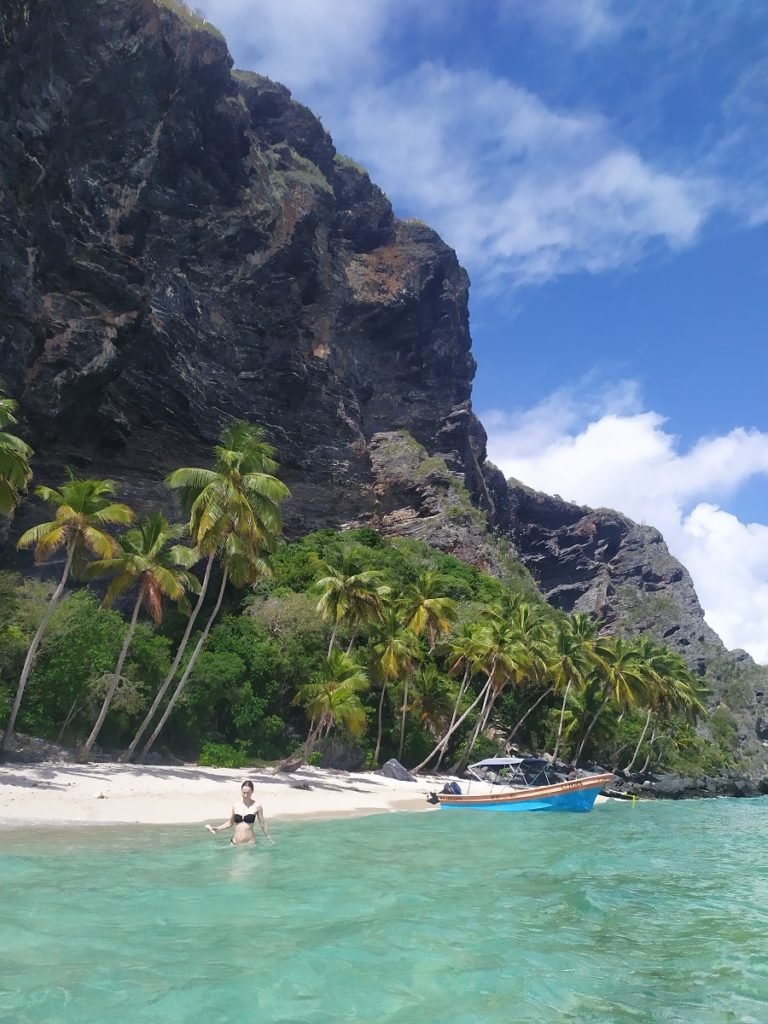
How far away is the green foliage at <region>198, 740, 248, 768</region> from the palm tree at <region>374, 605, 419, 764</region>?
870cm

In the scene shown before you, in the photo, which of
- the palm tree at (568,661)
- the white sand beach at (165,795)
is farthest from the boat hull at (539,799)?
the palm tree at (568,661)

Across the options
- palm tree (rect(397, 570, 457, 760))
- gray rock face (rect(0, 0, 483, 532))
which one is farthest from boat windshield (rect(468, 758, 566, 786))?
gray rock face (rect(0, 0, 483, 532))

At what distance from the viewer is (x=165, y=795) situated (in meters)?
21.4

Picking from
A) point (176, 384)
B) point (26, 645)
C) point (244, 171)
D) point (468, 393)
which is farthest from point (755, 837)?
point (468, 393)

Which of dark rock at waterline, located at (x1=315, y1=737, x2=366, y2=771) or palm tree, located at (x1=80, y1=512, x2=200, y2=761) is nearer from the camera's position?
palm tree, located at (x1=80, y1=512, x2=200, y2=761)

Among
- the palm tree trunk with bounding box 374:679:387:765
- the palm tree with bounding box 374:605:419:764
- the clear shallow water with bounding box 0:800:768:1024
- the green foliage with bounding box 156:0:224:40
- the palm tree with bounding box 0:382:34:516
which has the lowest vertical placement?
the clear shallow water with bounding box 0:800:768:1024

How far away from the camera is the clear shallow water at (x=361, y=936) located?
635cm

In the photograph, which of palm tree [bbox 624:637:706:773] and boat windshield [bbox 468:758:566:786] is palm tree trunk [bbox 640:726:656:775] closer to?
palm tree [bbox 624:637:706:773]

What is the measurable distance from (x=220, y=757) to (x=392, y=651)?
10366 mm

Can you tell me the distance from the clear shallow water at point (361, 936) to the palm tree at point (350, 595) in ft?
59.5

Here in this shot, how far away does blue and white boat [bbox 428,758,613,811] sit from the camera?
89.6 ft

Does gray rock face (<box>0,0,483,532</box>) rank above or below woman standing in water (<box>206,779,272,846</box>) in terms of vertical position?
above

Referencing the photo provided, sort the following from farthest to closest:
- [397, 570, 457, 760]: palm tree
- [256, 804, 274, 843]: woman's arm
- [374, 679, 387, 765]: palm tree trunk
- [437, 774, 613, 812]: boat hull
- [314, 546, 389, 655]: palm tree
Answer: [397, 570, 457, 760]: palm tree
[374, 679, 387, 765]: palm tree trunk
[314, 546, 389, 655]: palm tree
[437, 774, 613, 812]: boat hull
[256, 804, 274, 843]: woman's arm

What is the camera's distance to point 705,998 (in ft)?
22.9
